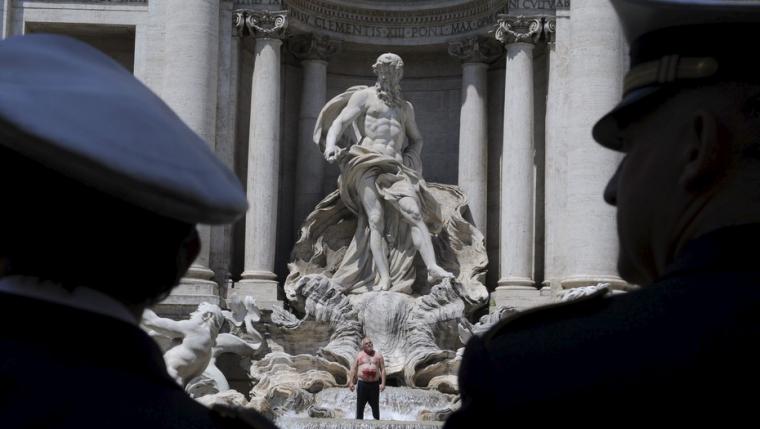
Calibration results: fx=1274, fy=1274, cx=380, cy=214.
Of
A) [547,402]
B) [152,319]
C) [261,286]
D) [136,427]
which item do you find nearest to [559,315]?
[547,402]

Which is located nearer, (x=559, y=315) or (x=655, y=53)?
(x=559, y=315)

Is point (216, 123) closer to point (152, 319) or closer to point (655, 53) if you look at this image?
point (152, 319)

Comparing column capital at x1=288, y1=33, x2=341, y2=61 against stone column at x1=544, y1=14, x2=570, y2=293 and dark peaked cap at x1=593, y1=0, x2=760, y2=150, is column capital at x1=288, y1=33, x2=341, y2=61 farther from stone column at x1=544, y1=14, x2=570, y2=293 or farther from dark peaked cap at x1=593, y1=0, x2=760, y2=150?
dark peaked cap at x1=593, y1=0, x2=760, y2=150

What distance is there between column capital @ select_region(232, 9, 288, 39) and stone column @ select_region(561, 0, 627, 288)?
4.41 m

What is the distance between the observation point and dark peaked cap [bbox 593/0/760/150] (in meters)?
2.21

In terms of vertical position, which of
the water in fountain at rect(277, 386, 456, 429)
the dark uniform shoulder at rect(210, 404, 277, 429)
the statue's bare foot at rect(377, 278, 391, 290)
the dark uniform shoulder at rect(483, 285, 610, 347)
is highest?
the dark uniform shoulder at rect(483, 285, 610, 347)

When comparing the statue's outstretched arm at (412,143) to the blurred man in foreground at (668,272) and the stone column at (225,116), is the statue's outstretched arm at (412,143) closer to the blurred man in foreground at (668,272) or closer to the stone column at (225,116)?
the stone column at (225,116)

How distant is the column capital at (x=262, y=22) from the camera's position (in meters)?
19.2

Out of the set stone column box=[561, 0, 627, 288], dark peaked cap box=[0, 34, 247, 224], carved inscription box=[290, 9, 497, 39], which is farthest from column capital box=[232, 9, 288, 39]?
dark peaked cap box=[0, 34, 247, 224]

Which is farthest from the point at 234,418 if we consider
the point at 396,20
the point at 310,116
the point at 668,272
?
the point at 396,20

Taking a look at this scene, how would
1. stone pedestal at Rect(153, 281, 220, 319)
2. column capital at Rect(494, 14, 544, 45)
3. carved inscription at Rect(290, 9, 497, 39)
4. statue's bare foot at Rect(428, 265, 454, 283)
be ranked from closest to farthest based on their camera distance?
stone pedestal at Rect(153, 281, 220, 319)
statue's bare foot at Rect(428, 265, 454, 283)
column capital at Rect(494, 14, 544, 45)
carved inscription at Rect(290, 9, 497, 39)

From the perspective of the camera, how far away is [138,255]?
2.25 meters

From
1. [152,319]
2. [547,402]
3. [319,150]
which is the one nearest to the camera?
[547,402]

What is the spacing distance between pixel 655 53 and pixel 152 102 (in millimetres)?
928
